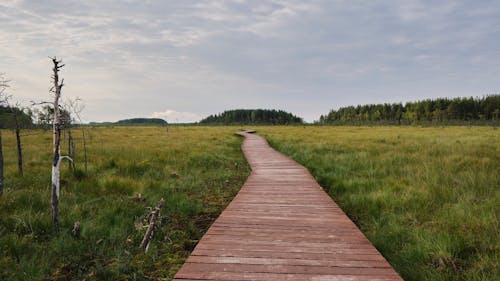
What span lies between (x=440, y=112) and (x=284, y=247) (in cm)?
11268

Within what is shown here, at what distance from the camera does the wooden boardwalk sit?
2.80m

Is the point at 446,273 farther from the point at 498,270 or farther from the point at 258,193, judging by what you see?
the point at 258,193

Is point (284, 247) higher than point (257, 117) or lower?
lower

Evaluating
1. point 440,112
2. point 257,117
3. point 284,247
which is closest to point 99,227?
point 284,247

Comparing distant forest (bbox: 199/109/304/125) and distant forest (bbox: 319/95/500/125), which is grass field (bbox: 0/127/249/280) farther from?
distant forest (bbox: 199/109/304/125)

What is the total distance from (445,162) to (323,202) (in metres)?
6.54

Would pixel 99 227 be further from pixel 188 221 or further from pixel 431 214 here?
pixel 431 214

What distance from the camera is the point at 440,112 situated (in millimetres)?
94625

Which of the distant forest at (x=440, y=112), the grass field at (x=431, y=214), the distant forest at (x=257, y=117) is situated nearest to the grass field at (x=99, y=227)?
the grass field at (x=431, y=214)

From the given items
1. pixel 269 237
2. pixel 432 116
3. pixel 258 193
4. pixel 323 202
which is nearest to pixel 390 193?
pixel 323 202

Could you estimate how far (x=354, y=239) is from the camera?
12.0 ft

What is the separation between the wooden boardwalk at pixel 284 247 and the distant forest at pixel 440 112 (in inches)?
3484

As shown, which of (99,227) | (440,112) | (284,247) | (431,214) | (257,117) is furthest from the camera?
(257,117)

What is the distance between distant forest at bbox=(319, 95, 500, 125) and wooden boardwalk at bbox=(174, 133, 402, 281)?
88481mm
